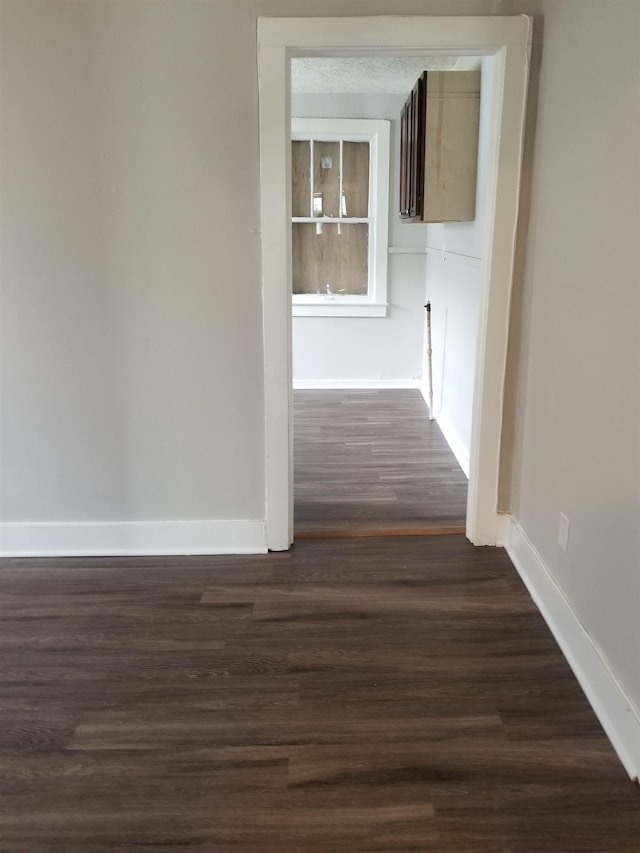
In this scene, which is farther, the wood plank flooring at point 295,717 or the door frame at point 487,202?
the door frame at point 487,202

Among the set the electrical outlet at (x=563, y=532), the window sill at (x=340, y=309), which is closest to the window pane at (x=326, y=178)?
the window sill at (x=340, y=309)

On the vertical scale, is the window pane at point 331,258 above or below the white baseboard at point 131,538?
above

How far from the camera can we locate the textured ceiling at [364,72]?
402 cm

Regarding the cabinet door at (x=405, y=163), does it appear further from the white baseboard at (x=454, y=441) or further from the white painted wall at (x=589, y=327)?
the white painted wall at (x=589, y=327)

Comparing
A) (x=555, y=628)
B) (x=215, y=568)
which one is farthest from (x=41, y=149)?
(x=555, y=628)

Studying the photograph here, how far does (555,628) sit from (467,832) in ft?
2.87

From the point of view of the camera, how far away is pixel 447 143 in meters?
3.49

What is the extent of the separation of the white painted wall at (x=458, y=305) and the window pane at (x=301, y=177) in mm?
1018

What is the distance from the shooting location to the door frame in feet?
7.69

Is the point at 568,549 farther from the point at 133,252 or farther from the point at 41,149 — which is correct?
the point at 41,149

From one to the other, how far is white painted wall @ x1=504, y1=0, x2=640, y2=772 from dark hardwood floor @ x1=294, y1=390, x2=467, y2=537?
776mm

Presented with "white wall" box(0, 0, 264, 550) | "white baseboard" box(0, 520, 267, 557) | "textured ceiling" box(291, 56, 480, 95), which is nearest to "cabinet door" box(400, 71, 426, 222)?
"textured ceiling" box(291, 56, 480, 95)

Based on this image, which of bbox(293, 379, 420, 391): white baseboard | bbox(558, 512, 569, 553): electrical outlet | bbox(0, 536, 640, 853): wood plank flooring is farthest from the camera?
bbox(293, 379, 420, 391): white baseboard

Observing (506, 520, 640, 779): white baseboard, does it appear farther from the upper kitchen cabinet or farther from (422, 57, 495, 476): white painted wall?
the upper kitchen cabinet
